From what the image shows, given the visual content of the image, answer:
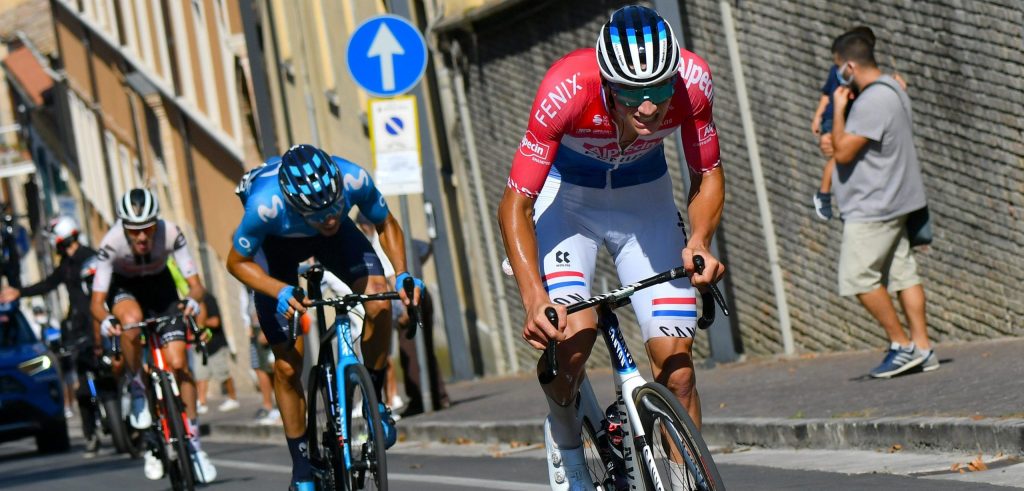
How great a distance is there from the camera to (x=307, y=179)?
806 cm

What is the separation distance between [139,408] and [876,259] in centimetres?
459

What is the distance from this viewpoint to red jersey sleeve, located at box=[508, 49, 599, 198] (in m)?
6.20

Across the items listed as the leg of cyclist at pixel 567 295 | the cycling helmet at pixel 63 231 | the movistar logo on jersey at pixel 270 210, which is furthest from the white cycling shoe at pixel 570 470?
the cycling helmet at pixel 63 231

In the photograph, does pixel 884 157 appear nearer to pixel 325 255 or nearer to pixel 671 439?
pixel 325 255

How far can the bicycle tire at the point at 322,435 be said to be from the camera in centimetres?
826

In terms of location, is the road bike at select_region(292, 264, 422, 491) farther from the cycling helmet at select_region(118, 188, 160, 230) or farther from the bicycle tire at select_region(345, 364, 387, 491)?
the cycling helmet at select_region(118, 188, 160, 230)

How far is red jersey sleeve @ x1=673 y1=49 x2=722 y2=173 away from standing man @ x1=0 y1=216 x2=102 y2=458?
37.3ft

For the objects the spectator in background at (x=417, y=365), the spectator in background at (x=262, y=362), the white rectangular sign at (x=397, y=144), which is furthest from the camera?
the spectator in background at (x=262, y=362)

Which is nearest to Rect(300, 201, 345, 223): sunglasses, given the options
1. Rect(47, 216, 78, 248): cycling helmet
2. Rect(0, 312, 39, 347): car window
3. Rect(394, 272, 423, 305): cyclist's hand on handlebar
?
Rect(394, 272, 423, 305): cyclist's hand on handlebar

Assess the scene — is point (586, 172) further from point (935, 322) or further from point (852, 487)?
point (935, 322)

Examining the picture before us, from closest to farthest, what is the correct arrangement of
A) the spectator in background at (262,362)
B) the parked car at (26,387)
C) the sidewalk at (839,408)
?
the sidewalk at (839,408) < the parked car at (26,387) < the spectator in background at (262,362)

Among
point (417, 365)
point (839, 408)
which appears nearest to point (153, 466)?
point (839, 408)

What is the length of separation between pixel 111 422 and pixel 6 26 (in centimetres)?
5033

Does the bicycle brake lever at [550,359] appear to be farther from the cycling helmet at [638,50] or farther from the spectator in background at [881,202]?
the spectator in background at [881,202]
